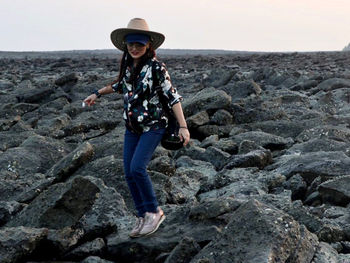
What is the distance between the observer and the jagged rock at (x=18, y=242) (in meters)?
4.30

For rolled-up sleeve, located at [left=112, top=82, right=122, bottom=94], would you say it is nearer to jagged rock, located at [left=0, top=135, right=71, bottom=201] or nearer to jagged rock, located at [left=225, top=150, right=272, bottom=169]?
jagged rock, located at [left=0, top=135, right=71, bottom=201]

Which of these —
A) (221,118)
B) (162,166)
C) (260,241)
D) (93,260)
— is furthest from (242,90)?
(260,241)

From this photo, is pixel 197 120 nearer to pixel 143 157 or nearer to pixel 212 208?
pixel 212 208

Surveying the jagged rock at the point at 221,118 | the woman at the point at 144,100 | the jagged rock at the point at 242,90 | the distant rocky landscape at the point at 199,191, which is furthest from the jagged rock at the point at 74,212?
the jagged rock at the point at 242,90

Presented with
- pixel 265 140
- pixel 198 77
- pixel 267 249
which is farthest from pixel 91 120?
pixel 198 77

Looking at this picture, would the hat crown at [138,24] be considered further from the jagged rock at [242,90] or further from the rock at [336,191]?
the jagged rock at [242,90]

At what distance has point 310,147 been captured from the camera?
759cm

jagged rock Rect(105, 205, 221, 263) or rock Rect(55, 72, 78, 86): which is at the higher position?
rock Rect(55, 72, 78, 86)

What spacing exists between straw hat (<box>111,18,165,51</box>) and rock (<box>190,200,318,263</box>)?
1603 mm

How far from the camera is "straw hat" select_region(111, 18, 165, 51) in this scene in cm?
443

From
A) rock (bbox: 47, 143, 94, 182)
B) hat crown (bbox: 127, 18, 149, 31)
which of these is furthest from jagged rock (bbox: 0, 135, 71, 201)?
hat crown (bbox: 127, 18, 149, 31)

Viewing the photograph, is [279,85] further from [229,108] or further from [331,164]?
[331,164]

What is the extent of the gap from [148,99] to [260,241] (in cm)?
153

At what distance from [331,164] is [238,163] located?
1.20 m
